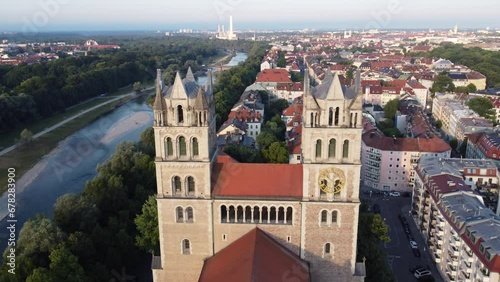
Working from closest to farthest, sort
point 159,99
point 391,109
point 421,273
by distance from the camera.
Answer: point 159,99
point 421,273
point 391,109

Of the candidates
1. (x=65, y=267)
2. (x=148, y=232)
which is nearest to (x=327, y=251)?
(x=148, y=232)

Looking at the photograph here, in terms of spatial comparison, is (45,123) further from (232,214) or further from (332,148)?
(332,148)

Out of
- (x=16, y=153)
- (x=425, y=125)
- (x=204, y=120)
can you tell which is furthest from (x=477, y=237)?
→ (x=16, y=153)

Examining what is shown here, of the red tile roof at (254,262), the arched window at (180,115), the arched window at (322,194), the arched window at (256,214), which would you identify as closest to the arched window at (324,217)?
the arched window at (322,194)

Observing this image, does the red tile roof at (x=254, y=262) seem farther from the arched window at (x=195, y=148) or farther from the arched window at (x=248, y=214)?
the arched window at (x=195, y=148)

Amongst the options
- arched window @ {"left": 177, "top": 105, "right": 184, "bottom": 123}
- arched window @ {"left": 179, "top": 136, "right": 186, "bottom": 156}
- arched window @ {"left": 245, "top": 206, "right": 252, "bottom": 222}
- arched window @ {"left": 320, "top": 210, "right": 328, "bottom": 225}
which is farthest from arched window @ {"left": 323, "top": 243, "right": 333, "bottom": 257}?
arched window @ {"left": 177, "top": 105, "right": 184, "bottom": 123}

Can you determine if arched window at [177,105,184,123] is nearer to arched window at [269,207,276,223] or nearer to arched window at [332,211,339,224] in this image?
arched window at [269,207,276,223]

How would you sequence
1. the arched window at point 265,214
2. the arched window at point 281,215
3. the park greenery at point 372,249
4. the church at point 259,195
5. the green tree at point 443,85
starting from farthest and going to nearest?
the green tree at point 443,85 < the park greenery at point 372,249 < the arched window at point 265,214 < the arched window at point 281,215 < the church at point 259,195
